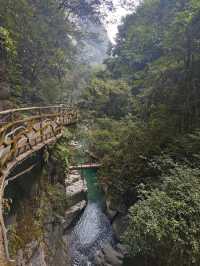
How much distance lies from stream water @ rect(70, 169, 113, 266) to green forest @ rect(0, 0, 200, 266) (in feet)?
4.56

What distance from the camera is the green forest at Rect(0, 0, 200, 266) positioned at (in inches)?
225

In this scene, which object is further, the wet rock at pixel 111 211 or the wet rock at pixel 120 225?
the wet rock at pixel 111 211

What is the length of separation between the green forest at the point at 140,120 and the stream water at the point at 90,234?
1390mm

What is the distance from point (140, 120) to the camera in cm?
1322

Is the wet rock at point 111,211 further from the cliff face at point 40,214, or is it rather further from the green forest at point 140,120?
the cliff face at point 40,214

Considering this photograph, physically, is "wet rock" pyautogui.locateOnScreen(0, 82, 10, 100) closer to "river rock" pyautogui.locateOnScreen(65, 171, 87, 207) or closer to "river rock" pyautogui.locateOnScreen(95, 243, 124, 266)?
"river rock" pyautogui.locateOnScreen(65, 171, 87, 207)

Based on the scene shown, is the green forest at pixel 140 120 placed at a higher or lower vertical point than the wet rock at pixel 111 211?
higher

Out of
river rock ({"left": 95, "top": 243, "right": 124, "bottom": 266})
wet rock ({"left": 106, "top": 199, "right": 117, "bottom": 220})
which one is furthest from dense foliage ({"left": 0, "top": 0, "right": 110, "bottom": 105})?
river rock ({"left": 95, "top": 243, "right": 124, "bottom": 266})

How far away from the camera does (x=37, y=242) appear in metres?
6.17

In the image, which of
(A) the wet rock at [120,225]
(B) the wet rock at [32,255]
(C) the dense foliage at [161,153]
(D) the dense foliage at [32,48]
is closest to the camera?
(B) the wet rock at [32,255]

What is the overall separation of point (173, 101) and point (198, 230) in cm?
723

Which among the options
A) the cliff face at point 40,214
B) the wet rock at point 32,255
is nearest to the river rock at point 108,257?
the cliff face at point 40,214

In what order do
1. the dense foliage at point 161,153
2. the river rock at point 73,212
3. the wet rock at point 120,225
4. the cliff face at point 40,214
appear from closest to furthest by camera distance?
1. the cliff face at point 40,214
2. the dense foliage at point 161,153
3. the wet rock at point 120,225
4. the river rock at point 73,212

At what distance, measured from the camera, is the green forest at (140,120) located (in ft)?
18.8
